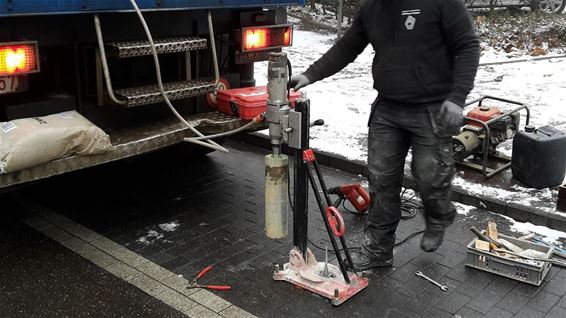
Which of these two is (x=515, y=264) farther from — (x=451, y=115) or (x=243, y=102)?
(x=243, y=102)

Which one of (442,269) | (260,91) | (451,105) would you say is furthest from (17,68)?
(442,269)

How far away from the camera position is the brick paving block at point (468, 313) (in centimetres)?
360

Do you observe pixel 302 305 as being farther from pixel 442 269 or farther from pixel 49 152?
pixel 49 152

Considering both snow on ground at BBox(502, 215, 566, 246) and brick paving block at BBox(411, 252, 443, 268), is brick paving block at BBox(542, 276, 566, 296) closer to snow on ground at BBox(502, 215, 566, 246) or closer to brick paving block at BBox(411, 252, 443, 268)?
snow on ground at BBox(502, 215, 566, 246)

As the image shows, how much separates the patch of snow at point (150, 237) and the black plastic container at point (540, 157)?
3.12 meters

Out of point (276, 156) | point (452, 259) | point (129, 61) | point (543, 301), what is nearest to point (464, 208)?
point (452, 259)

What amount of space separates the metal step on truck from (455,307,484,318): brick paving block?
2.08m

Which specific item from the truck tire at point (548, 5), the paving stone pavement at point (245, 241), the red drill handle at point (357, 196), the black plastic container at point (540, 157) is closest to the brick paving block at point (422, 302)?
the paving stone pavement at point (245, 241)

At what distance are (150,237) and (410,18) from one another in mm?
2443

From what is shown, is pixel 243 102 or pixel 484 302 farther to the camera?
pixel 243 102

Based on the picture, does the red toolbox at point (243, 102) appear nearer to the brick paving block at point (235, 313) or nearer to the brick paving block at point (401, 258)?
the brick paving block at point (401, 258)

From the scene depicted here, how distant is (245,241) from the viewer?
4570 millimetres

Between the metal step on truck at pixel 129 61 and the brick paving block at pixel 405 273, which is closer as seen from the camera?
the metal step on truck at pixel 129 61

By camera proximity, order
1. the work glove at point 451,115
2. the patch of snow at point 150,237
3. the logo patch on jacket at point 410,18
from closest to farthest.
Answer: the work glove at point 451,115 < the logo patch on jacket at point 410,18 < the patch of snow at point 150,237
